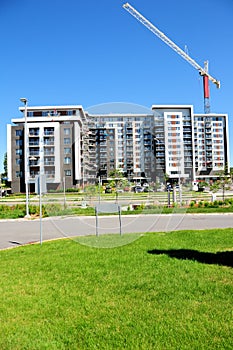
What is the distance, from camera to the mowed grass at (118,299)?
3723mm

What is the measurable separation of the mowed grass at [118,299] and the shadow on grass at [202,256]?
0.07 feet

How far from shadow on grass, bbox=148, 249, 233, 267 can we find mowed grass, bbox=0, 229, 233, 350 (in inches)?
0.9

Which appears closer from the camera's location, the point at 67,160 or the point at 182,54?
the point at 67,160

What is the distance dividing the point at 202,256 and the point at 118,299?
11.5ft

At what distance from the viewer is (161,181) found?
20.0 ft

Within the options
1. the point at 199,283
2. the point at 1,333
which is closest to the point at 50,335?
the point at 1,333

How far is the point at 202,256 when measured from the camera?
26.0 ft

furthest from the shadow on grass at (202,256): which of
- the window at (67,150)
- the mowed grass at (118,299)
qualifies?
the window at (67,150)

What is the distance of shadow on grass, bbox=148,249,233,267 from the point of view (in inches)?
289

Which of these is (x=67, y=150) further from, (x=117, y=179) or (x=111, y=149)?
(x=117, y=179)

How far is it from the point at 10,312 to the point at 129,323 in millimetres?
1737

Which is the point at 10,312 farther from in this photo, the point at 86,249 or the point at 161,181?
the point at 86,249

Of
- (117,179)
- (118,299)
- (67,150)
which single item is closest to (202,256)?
(117,179)

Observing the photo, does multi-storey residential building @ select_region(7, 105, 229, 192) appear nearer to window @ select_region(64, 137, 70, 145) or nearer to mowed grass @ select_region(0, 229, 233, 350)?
window @ select_region(64, 137, 70, 145)
